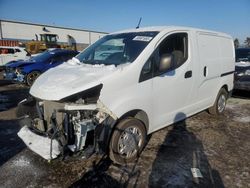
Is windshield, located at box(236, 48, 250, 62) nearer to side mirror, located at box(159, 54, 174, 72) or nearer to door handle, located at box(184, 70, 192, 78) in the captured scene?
door handle, located at box(184, 70, 192, 78)

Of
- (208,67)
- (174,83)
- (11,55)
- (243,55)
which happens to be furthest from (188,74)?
(11,55)

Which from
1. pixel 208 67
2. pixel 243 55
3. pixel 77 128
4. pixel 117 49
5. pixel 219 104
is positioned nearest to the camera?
pixel 77 128

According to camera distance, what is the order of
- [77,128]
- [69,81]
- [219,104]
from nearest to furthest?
[77,128], [69,81], [219,104]

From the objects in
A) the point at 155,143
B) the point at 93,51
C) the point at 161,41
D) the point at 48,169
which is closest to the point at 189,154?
the point at 155,143

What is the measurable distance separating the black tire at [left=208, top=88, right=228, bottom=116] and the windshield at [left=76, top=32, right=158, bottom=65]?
2831mm

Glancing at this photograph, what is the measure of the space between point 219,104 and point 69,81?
13.8 feet

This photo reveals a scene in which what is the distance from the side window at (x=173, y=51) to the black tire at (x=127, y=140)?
0.91 meters

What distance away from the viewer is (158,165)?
11.9 feet

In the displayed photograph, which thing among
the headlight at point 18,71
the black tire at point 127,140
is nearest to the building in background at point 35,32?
the headlight at point 18,71

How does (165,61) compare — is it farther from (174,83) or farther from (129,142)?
(129,142)

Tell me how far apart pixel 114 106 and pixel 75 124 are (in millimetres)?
566

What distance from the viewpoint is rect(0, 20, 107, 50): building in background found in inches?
1491

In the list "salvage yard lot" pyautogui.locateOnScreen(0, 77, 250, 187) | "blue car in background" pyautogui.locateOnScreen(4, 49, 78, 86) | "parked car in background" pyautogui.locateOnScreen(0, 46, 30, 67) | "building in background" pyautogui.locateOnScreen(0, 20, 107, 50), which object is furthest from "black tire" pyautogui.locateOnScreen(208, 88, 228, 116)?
"building in background" pyautogui.locateOnScreen(0, 20, 107, 50)

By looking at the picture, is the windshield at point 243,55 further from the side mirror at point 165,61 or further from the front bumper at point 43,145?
the front bumper at point 43,145
